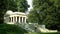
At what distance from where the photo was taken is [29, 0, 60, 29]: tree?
69.9 m

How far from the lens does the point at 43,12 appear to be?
70.4 metres

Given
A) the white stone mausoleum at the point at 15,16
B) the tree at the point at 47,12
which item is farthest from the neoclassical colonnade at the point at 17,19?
the tree at the point at 47,12

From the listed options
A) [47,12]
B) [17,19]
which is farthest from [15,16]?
[47,12]

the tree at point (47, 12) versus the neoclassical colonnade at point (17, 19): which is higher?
the tree at point (47, 12)

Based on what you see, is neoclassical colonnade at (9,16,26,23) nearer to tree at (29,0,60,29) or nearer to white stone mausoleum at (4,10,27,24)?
white stone mausoleum at (4,10,27,24)

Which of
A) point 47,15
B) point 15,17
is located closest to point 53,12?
point 47,15

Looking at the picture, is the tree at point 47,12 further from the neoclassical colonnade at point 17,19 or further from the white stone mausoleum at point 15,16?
the neoclassical colonnade at point 17,19

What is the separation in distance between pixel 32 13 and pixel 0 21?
17.1m

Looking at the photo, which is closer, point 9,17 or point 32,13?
point 32,13

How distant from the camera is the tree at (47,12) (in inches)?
2753

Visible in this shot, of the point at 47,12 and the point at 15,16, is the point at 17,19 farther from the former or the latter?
the point at 47,12

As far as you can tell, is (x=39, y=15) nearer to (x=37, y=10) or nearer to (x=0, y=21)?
(x=37, y=10)

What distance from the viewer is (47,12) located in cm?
7038

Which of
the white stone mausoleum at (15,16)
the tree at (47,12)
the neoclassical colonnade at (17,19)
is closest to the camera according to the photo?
the tree at (47,12)
